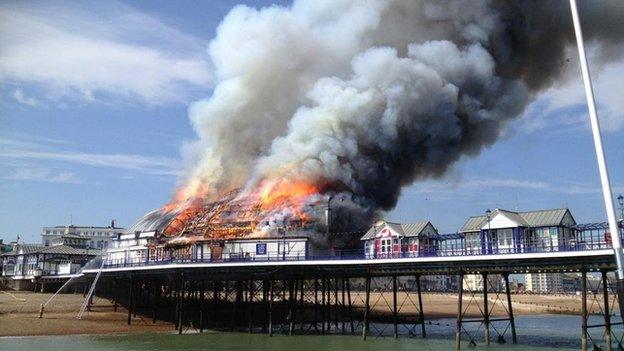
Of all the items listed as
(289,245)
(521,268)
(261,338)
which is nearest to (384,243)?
(289,245)

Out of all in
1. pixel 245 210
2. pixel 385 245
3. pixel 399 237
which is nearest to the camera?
pixel 399 237

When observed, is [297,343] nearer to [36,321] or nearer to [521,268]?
[521,268]

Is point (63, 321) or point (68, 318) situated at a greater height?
point (68, 318)

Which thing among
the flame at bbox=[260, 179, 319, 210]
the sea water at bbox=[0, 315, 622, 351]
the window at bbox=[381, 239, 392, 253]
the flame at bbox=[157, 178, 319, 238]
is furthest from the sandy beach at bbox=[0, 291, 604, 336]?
the flame at bbox=[260, 179, 319, 210]

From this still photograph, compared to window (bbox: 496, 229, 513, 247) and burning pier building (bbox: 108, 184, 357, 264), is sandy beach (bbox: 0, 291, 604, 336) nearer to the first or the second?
burning pier building (bbox: 108, 184, 357, 264)

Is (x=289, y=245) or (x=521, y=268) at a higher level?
(x=289, y=245)

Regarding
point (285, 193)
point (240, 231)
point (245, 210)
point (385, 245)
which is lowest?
point (385, 245)

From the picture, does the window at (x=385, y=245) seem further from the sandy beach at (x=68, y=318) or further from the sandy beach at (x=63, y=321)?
the sandy beach at (x=63, y=321)

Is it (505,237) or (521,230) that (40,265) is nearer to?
(505,237)

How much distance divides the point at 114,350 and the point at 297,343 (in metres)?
13.3

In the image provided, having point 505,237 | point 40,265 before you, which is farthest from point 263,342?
point 40,265

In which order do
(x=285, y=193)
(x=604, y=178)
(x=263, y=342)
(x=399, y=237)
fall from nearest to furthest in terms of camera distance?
1. (x=604, y=178)
2. (x=263, y=342)
3. (x=399, y=237)
4. (x=285, y=193)

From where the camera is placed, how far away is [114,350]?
43062mm

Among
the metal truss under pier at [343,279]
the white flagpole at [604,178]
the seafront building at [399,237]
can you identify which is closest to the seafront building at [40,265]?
the metal truss under pier at [343,279]
